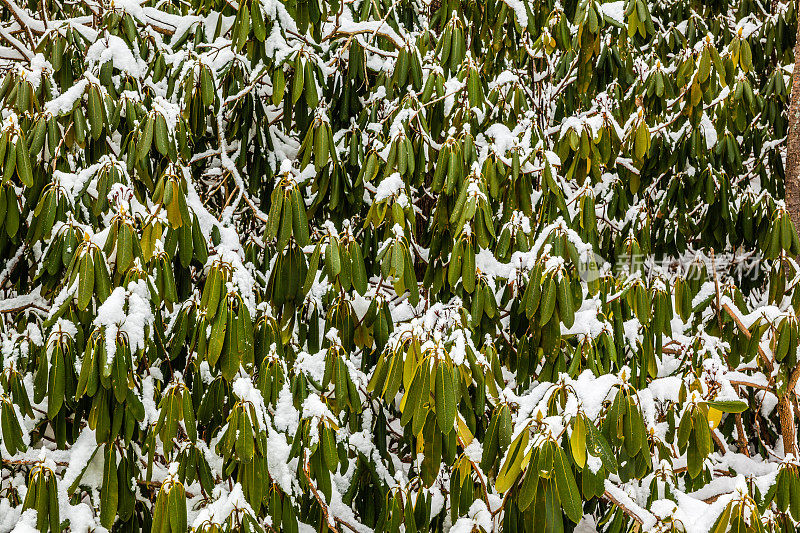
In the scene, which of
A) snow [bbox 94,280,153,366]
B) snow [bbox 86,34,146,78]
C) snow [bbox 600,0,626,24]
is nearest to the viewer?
snow [bbox 94,280,153,366]

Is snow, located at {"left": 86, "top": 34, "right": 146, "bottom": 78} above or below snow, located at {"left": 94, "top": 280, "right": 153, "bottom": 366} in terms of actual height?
above

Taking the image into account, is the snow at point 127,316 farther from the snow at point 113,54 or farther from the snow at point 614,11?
the snow at point 614,11

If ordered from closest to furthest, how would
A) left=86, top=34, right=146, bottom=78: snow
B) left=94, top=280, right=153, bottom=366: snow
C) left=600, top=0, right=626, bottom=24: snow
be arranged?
left=94, top=280, right=153, bottom=366: snow, left=86, top=34, right=146, bottom=78: snow, left=600, top=0, right=626, bottom=24: snow

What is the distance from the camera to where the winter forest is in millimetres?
1654

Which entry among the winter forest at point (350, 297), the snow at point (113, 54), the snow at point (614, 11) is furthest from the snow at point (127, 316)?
the snow at point (614, 11)

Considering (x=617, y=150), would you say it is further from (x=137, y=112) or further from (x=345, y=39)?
(x=137, y=112)

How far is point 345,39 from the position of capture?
2.54 meters

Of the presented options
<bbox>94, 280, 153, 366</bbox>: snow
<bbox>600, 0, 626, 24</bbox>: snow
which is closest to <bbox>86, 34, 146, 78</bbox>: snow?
<bbox>94, 280, 153, 366</bbox>: snow

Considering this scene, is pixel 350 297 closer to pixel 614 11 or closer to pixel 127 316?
pixel 127 316

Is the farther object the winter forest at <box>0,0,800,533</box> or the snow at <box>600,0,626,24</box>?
the snow at <box>600,0,626,24</box>

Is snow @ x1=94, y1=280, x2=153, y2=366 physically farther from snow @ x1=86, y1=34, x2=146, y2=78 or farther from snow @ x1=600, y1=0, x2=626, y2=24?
snow @ x1=600, y1=0, x2=626, y2=24

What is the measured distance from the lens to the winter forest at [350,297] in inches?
65.1

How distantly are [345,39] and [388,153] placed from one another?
2.43 ft

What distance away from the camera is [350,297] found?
2189mm
